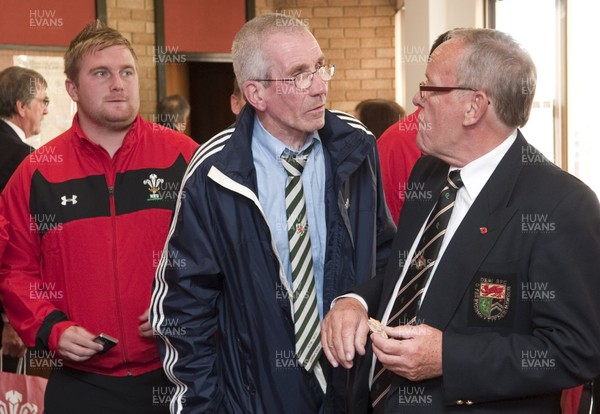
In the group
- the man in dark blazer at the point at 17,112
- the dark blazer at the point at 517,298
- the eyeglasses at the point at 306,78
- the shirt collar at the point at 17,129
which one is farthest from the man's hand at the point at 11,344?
the dark blazer at the point at 517,298

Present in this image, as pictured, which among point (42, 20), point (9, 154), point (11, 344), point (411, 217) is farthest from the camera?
point (42, 20)

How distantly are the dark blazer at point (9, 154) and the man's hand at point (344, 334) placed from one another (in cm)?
261

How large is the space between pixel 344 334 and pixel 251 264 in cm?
45

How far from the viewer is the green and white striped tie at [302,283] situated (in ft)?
7.82

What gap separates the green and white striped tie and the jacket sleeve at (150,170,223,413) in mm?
235

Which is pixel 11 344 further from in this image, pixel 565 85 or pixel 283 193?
pixel 565 85

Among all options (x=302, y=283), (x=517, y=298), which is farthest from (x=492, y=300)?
(x=302, y=283)

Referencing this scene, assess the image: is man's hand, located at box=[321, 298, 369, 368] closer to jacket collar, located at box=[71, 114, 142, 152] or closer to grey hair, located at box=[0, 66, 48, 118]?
jacket collar, located at box=[71, 114, 142, 152]

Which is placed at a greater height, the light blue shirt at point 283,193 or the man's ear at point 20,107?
the man's ear at point 20,107

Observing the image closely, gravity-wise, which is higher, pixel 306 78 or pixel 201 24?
pixel 201 24

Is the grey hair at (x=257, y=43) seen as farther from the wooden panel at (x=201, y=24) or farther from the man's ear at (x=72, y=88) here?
the wooden panel at (x=201, y=24)

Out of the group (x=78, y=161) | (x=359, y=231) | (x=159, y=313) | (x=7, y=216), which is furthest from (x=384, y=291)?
(x=7, y=216)

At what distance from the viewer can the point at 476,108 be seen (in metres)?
2.03

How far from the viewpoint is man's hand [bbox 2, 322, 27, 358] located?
4266 mm
